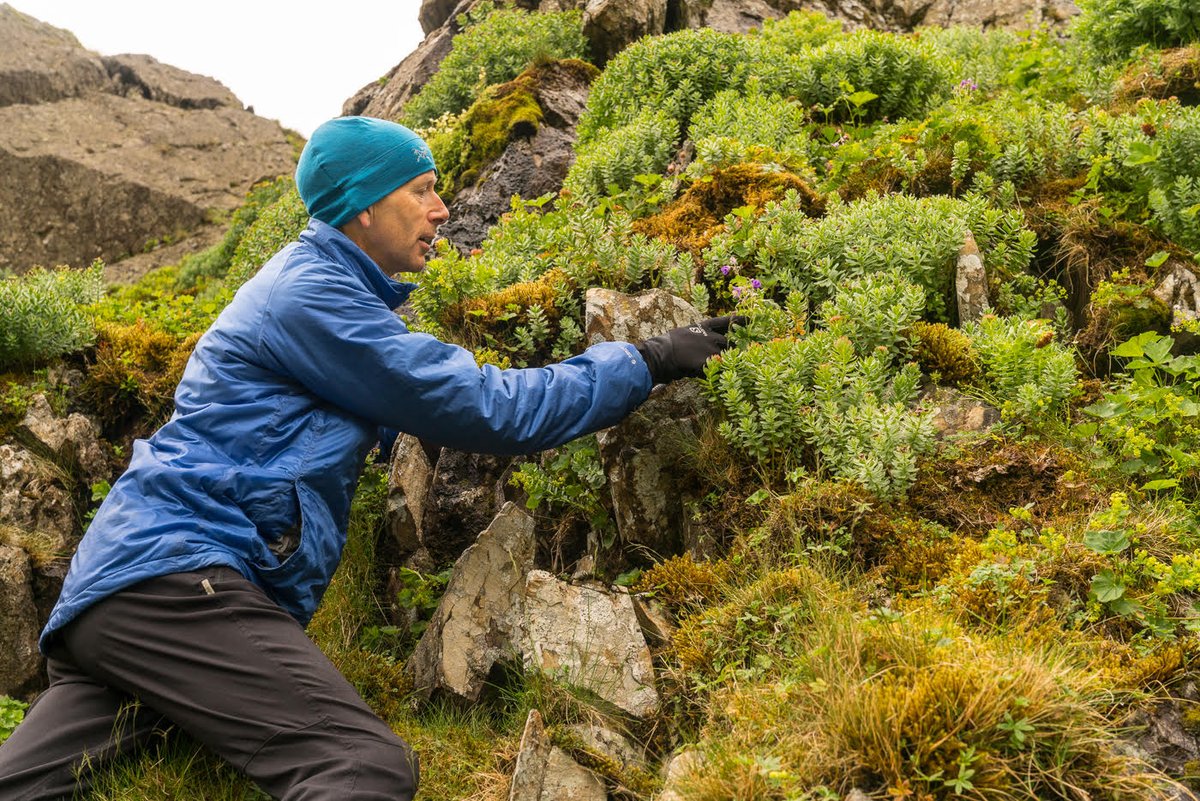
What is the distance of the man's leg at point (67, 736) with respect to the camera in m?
3.50

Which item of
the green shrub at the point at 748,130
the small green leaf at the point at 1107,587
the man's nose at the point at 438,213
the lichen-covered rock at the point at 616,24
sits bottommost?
the small green leaf at the point at 1107,587

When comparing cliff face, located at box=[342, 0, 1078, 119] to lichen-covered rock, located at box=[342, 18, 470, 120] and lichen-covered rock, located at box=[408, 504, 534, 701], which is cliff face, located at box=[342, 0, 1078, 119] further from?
lichen-covered rock, located at box=[408, 504, 534, 701]

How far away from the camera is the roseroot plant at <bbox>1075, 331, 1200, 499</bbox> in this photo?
427 centimetres

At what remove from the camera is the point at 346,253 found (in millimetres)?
4387

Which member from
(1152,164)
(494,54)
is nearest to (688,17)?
(494,54)

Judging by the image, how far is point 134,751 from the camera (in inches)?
148

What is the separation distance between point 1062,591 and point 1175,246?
10.7ft

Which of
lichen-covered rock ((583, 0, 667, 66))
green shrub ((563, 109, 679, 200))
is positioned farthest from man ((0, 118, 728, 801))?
lichen-covered rock ((583, 0, 667, 66))

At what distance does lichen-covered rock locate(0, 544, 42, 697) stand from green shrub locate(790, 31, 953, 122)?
25.3 ft

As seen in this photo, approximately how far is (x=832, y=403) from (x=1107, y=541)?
142cm

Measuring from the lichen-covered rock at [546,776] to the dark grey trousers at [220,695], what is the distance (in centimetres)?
48

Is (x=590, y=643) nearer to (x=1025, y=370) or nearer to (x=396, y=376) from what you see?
(x=396, y=376)

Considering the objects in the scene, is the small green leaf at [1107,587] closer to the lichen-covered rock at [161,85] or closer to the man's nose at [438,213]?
the man's nose at [438,213]

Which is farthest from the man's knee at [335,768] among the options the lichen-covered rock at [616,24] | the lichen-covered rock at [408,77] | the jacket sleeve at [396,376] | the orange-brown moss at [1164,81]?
the lichen-covered rock at [408,77]
